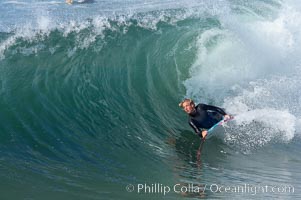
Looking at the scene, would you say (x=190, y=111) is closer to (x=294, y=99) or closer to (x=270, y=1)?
(x=294, y=99)

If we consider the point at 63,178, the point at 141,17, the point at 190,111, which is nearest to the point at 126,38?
the point at 141,17

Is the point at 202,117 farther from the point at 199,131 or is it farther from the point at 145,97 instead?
the point at 145,97

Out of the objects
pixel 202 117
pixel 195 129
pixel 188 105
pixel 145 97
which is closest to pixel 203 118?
pixel 202 117

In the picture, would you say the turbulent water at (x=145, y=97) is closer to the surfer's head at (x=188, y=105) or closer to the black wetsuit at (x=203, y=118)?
the black wetsuit at (x=203, y=118)

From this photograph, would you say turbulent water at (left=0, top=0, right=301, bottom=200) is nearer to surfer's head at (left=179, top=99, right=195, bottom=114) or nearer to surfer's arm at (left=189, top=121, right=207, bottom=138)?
surfer's arm at (left=189, top=121, right=207, bottom=138)

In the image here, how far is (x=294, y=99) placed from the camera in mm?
11680

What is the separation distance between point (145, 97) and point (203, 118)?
2321 mm

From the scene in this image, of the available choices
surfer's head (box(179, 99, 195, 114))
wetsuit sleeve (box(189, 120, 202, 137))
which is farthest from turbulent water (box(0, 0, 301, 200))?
surfer's head (box(179, 99, 195, 114))

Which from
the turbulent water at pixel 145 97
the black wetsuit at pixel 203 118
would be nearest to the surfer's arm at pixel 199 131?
the black wetsuit at pixel 203 118

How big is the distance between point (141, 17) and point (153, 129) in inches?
260

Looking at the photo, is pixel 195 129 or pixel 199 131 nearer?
pixel 199 131

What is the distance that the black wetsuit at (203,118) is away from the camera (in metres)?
9.34

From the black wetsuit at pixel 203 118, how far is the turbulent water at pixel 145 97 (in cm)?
31

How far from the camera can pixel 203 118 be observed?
30.7 feet
